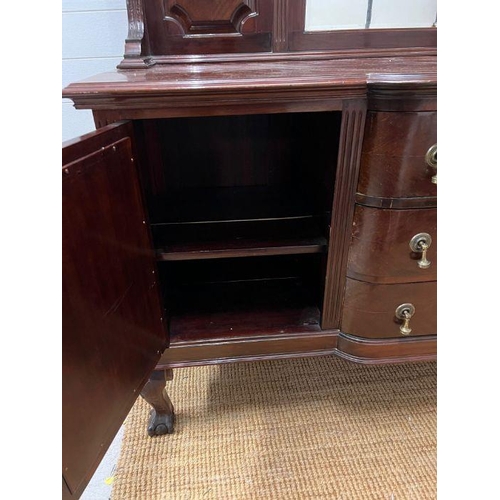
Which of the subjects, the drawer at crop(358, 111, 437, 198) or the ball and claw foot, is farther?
the ball and claw foot

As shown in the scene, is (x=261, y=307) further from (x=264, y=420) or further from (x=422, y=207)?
(x=422, y=207)

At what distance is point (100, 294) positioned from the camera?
1.58ft

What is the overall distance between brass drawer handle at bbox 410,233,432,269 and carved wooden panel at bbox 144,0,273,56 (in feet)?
1.54

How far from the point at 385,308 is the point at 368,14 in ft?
1.88

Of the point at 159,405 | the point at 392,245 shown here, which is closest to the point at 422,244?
the point at 392,245

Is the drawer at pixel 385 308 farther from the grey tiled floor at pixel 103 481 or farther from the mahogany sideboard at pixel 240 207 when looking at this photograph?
the grey tiled floor at pixel 103 481

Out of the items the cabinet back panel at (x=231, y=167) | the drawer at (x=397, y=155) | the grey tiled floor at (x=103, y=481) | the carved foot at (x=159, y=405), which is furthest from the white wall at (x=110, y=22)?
the grey tiled floor at (x=103, y=481)

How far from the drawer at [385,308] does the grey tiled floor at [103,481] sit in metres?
0.56

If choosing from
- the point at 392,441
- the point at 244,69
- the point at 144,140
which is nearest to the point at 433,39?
the point at 244,69

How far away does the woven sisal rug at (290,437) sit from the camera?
2.32 feet

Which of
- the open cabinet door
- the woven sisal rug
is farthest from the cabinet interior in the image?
the woven sisal rug

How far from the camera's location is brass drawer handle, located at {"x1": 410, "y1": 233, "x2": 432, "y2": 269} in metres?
0.61

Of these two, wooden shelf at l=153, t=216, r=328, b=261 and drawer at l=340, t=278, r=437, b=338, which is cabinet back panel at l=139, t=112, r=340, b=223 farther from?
drawer at l=340, t=278, r=437, b=338

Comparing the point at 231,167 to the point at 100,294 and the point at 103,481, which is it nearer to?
the point at 100,294
